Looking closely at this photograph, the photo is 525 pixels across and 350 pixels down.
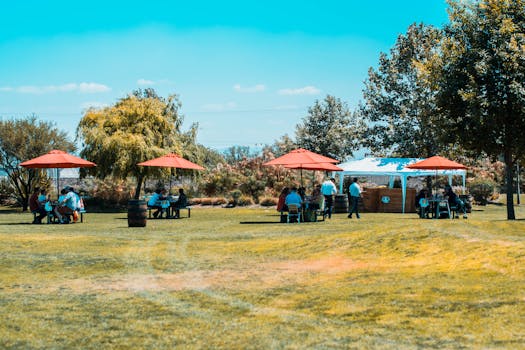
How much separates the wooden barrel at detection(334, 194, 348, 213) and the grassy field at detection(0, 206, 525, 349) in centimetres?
1201

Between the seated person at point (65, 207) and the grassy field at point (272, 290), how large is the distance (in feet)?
18.8

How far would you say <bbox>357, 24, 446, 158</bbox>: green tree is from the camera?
42.2 metres

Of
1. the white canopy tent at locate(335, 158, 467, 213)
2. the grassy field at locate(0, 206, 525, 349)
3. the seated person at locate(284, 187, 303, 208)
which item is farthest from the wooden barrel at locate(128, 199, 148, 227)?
the white canopy tent at locate(335, 158, 467, 213)

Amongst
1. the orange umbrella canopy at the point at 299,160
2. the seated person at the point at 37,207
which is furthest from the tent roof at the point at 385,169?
the seated person at the point at 37,207

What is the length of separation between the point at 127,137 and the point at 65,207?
36.9 feet

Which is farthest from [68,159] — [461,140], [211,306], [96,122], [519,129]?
[211,306]

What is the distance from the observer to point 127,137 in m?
34.2

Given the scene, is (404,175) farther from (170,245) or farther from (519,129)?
(170,245)

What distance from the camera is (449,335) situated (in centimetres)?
752

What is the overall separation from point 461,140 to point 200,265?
13788mm

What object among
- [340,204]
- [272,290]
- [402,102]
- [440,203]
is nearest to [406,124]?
[402,102]

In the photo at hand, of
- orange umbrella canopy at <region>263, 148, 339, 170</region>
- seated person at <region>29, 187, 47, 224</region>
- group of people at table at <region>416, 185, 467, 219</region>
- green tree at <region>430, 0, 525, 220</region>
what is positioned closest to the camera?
green tree at <region>430, 0, 525, 220</region>

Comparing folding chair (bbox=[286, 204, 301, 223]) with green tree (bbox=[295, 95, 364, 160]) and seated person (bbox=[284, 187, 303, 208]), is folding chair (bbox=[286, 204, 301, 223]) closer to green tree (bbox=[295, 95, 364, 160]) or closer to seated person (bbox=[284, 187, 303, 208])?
seated person (bbox=[284, 187, 303, 208])

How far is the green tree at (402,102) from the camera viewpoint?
4219 centimetres
